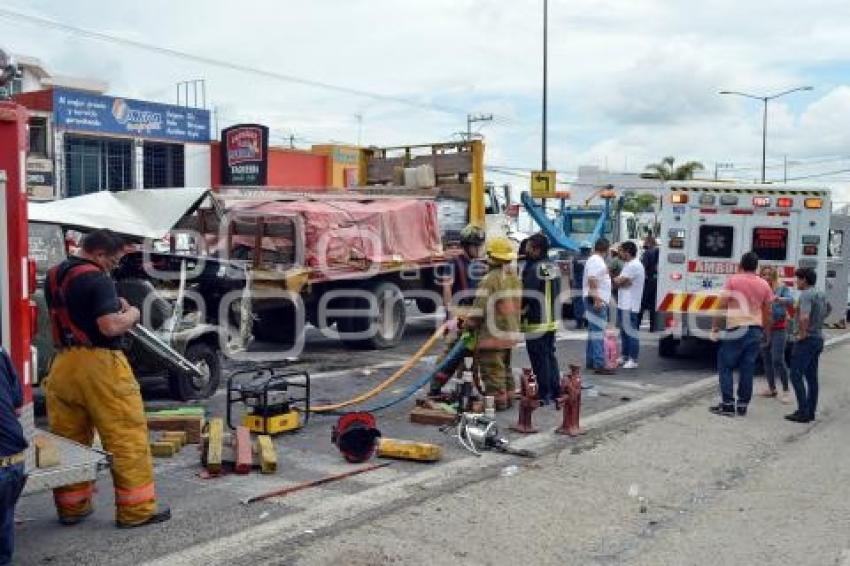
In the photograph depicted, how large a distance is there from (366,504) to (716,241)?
779 cm

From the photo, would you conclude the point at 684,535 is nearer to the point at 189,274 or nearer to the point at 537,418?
the point at 537,418

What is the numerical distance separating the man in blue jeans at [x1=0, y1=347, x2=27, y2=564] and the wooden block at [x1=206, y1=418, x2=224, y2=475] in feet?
6.79

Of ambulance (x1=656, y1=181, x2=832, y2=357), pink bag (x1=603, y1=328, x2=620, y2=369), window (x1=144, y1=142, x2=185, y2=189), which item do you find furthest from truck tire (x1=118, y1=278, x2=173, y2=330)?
window (x1=144, y1=142, x2=185, y2=189)

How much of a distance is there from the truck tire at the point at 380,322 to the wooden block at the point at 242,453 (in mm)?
6201

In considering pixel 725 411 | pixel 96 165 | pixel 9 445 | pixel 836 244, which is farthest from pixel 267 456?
pixel 96 165

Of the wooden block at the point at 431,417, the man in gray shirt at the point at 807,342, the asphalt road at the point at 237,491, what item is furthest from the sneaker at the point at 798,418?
the wooden block at the point at 431,417

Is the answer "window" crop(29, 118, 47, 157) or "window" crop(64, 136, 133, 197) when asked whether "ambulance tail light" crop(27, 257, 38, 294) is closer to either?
"window" crop(29, 118, 47, 157)

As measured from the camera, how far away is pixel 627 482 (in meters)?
6.84

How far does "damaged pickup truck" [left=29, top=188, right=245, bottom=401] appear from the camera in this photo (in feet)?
29.0

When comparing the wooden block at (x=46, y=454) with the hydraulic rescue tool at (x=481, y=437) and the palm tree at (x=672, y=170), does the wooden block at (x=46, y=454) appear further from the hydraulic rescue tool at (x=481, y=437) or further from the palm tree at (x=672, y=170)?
the palm tree at (x=672, y=170)

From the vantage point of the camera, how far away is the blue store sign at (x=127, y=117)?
29.4 meters

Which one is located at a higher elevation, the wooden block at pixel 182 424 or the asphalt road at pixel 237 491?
the wooden block at pixel 182 424

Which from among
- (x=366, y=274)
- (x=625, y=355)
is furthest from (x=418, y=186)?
(x=625, y=355)

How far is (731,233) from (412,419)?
19.0ft
